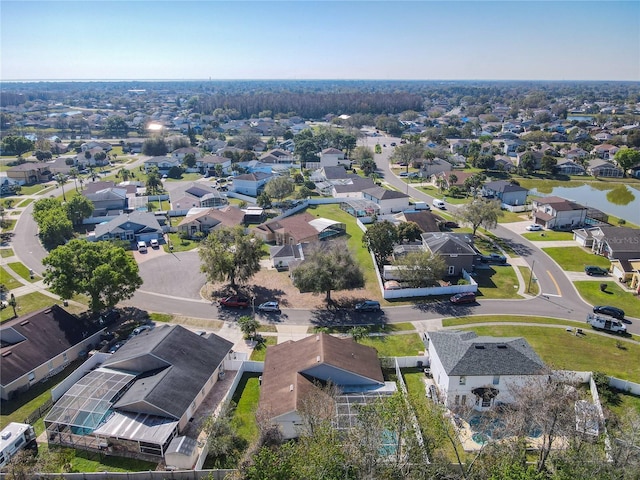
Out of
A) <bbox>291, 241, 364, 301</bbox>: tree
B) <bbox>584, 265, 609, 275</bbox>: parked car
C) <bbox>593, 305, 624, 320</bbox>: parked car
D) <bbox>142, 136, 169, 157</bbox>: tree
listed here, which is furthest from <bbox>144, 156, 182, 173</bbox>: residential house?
<bbox>593, 305, 624, 320</bbox>: parked car

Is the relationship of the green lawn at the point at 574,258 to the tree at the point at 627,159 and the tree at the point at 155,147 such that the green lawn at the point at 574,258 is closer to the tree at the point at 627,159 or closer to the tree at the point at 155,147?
the tree at the point at 627,159

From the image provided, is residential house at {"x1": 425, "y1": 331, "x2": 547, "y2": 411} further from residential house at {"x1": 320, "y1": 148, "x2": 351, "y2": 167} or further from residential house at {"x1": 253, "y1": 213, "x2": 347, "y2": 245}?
residential house at {"x1": 320, "y1": 148, "x2": 351, "y2": 167}

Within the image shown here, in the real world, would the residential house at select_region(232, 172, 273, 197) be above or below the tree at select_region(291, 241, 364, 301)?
below

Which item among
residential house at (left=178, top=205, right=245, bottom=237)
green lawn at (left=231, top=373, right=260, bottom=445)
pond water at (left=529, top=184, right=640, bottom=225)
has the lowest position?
pond water at (left=529, top=184, right=640, bottom=225)

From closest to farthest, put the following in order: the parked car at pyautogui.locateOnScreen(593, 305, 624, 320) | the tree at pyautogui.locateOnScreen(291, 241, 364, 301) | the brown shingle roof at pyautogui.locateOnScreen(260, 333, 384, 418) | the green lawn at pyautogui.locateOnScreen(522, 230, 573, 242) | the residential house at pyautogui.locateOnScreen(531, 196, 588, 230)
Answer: the brown shingle roof at pyautogui.locateOnScreen(260, 333, 384, 418) < the tree at pyautogui.locateOnScreen(291, 241, 364, 301) < the parked car at pyautogui.locateOnScreen(593, 305, 624, 320) < the green lawn at pyautogui.locateOnScreen(522, 230, 573, 242) < the residential house at pyautogui.locateOnScreen(531, 196, 588, 230)

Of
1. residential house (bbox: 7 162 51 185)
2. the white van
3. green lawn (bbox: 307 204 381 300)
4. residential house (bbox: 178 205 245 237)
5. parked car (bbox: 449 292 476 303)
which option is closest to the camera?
parked car (bbox: 449 292 476 303)

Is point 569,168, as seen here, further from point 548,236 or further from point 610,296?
point 610,296

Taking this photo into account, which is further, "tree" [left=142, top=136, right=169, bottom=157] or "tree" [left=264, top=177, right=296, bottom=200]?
"tree" [left=142, top=136, right=169, bottom=157]

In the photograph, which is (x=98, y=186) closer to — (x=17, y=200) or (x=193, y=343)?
(x=17, y=200)
